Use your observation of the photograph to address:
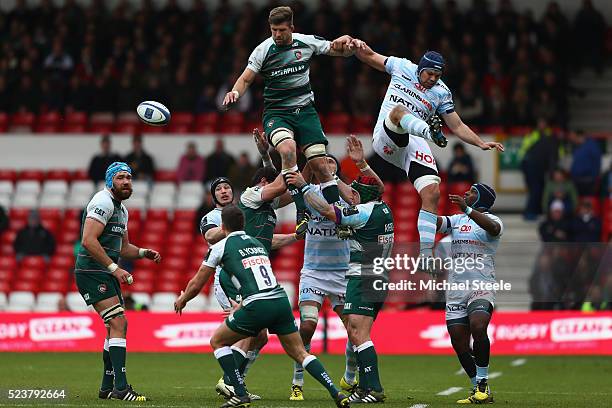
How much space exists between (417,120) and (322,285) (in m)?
2.36

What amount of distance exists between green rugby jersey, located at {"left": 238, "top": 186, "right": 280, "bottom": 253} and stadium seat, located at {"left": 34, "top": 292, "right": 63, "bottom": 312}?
10.2 m

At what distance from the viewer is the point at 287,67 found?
1448 centimetres

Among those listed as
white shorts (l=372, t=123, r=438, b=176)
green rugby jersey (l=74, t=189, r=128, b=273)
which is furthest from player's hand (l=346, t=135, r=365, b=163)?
green rugby jersey (l=74, t=189, r=128, b=273)

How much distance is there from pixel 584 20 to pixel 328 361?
12.0 m

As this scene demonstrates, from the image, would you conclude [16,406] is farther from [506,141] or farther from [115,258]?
[506,141]

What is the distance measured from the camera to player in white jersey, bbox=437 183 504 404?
1443 cm

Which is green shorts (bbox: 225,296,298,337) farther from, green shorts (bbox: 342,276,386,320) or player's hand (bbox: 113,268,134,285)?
green shorts (bbox: 342,276,386,320)

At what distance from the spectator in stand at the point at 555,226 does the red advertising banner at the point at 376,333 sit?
7.56 ft

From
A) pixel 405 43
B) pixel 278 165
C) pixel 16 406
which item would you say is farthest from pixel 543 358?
pixel 16 406

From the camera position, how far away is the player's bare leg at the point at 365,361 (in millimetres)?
14016

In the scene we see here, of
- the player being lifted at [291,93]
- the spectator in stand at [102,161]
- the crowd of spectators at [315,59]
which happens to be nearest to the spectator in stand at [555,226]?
the crowd of spectators at [315,59]

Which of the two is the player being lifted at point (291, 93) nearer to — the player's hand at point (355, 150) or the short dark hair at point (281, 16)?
the short dark hair at point (281, 16)

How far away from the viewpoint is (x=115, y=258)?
1475 cm

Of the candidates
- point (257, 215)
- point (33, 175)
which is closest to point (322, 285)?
point (257, 215)
